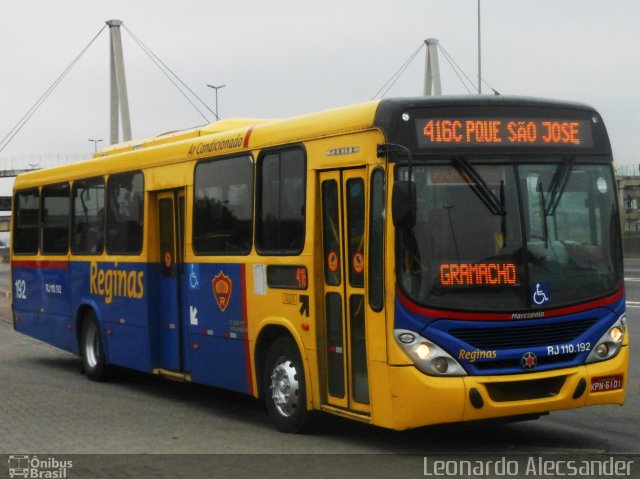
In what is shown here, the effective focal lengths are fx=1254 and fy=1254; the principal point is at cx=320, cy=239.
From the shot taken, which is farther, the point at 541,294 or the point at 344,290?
the point at 344,290

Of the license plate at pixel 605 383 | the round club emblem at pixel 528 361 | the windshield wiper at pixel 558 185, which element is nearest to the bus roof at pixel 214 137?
the windshield wiper at pixel 558 185

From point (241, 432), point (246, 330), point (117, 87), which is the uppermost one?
point (117, 87)

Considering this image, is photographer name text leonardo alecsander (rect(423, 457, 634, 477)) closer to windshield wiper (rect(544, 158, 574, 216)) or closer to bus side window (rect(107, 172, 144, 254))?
windshield wiper (rect(544, 158, 574, 216))

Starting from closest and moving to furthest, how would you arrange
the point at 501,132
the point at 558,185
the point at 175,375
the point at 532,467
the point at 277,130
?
the point at 532,467
the point at 501,132
the point at 558,185
the point at 277,130
the point at 175,375

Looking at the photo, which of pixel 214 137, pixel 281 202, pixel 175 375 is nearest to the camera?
pixel 281 202

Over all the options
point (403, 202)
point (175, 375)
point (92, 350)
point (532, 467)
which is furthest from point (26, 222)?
point (532, 467)

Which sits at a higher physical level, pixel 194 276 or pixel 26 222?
pixel 26 222

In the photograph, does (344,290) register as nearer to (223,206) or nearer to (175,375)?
(223,206)

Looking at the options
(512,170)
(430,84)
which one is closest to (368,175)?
(512,170)

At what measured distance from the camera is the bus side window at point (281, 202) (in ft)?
35.7

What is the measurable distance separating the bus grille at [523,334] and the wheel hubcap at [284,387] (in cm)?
207

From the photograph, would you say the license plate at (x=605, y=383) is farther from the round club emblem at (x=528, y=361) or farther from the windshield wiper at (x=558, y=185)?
the windshield wiper at (x=558, y=185)

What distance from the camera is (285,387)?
11039mm

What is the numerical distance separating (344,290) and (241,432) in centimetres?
190
